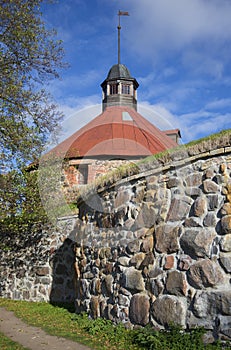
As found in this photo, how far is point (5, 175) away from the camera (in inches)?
352

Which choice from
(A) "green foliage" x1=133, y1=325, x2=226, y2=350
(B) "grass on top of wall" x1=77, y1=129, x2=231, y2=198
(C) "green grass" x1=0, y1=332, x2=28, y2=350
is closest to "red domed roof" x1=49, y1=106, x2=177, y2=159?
(B) "grass on top of wall" x1=77, y1=129, x2=231, y2=198

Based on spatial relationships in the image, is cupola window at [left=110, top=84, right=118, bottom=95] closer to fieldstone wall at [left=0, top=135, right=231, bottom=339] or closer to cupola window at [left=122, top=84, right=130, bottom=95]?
cupola window at [left=122, top=84, right=130, bottom=95]

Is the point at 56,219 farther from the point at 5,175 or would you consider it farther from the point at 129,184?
the point at 129,184

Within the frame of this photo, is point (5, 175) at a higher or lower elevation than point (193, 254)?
higher

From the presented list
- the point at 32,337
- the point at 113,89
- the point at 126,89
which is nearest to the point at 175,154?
the point at 32,337

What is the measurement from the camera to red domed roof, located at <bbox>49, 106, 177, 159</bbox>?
54.5ft

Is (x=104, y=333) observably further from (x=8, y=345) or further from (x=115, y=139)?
(x=115, y=139)

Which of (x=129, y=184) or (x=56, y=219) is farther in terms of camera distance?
(x=56, y=219)

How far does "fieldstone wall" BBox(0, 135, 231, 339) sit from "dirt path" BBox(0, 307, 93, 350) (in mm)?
904

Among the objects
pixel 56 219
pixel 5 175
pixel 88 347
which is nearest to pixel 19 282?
pixel 56 219

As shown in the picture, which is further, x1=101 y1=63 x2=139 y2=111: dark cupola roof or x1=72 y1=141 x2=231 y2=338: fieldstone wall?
x1=101 y1=63 x2=139 y2=111: dark cupola roof

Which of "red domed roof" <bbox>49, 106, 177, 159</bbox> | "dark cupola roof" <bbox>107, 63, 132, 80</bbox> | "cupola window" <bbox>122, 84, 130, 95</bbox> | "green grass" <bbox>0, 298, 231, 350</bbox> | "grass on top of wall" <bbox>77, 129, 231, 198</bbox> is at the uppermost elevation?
"dark cupola roof" <bbox>107, 63, 132, 80</bbox>

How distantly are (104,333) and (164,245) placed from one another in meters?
1.78

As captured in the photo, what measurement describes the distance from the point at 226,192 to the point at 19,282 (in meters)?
7.83
